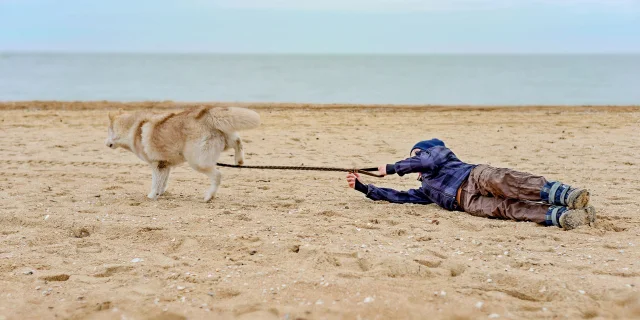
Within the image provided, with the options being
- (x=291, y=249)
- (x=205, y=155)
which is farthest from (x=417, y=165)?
(x=205, y=155)

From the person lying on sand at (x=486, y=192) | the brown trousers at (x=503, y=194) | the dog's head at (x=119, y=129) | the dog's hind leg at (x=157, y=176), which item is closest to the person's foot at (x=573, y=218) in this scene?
the person lying on sand at (x=486, y=192)

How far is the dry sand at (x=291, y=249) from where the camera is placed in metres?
3.98

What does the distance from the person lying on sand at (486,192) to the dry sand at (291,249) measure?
5.8 inches

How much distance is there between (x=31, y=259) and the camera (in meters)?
4.91

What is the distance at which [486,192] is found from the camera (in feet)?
Answer: 19.8

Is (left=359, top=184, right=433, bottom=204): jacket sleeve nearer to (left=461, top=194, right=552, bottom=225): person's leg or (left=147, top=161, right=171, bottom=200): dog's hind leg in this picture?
(left=461, top=194, right=552, bottom=225): person's leg

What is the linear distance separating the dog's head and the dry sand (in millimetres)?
676

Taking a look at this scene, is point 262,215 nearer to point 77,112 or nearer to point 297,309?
point 297,309

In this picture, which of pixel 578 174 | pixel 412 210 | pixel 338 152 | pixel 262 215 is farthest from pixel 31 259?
pixel 578 174

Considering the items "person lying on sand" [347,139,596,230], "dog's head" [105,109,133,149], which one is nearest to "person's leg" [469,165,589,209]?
"person lying on sand" [347,139,596,230]

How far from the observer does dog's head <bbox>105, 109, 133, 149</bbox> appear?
7.34 metres

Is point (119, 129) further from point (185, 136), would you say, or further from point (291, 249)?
point (291, 249)

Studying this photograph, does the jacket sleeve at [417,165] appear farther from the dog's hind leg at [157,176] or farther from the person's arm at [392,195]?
the dog's hind leg at [157,176]

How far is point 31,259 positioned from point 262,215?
2.29 m
